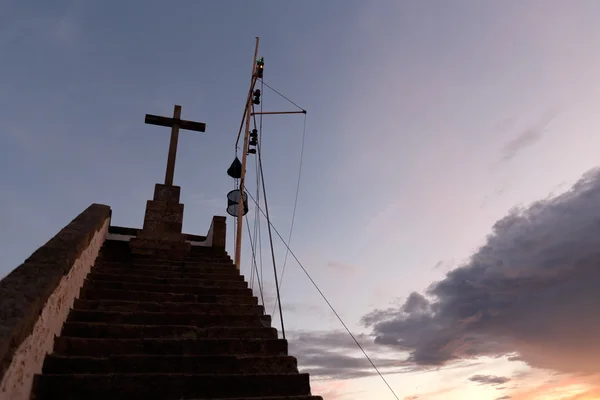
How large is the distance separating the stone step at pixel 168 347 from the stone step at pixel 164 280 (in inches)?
79.1

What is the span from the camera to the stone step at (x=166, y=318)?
16.3 ft

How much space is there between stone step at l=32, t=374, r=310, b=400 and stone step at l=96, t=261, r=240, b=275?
3623 millimetres

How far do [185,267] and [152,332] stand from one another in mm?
2956

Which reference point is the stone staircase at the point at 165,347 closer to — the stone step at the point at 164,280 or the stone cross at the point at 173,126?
the stone step at the point at 164,280

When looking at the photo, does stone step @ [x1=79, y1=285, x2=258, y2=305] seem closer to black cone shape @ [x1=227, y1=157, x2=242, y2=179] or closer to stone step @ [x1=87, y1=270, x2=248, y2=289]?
stone step @ [x1=87, y1=270, x2=248, y2=289]

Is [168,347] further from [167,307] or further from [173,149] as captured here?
[173,149]

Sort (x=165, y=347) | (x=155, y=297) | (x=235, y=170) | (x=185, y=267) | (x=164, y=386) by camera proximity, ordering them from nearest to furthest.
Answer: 1. (x=164, y=386)
2. (x=165, y=347)
3. (x=155, y=297)
4. (x=185, y=267)
5. (x=235, y=170)

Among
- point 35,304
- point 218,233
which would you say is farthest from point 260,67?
point 35,304

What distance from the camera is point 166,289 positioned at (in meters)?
6.36

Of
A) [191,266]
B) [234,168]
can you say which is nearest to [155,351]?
[191,266]

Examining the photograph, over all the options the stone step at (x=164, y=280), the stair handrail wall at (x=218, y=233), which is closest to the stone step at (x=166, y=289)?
the stone step at (x=164, y=280)

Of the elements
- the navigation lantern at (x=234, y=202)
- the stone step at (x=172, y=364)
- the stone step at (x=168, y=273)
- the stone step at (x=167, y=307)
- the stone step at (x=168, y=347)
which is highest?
the navigation lantern at (x=234, y=202)

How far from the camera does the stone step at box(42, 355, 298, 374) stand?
3.91 m

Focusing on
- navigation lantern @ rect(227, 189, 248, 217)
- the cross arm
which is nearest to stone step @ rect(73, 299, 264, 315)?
navigation lantern @ rect(227, 189, 248, 217)
